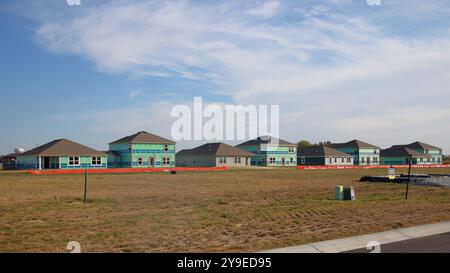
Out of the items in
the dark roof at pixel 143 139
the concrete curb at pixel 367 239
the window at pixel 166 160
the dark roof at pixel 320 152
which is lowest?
the concrete curb at pixel 367 239

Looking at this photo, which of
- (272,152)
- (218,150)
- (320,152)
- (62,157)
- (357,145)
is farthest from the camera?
(357,145)

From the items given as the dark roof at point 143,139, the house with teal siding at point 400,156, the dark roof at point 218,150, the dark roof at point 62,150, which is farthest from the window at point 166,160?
the house with teal siding at point 400,156

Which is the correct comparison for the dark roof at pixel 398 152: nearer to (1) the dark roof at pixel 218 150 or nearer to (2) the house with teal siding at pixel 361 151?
(2) the house with teal siding at pixel 361 151

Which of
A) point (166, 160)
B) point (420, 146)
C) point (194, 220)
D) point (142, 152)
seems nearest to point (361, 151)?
point (420, 146)

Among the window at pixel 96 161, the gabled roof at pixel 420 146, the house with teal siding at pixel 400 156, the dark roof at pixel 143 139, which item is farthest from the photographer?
the gabled roof at pixel 420 146

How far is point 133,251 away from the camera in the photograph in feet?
35.5

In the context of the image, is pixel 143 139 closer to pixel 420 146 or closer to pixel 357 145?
pixel 357 145

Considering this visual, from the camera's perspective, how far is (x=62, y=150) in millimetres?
69188

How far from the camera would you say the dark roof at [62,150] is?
223 feet

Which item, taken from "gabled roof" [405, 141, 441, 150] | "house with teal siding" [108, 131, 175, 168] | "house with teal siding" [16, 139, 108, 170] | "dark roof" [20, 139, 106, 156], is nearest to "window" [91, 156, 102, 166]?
"house with teal siding" [16, 139, 108, 170]

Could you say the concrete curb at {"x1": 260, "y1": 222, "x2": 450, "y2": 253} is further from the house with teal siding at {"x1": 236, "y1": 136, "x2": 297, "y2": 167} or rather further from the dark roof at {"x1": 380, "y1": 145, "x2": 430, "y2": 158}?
the dark roof at {"x1": 380, "y1": 145, "x2": 430, "y2": 158}

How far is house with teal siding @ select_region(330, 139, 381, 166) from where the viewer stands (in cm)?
11344

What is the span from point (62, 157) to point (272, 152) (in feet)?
154
